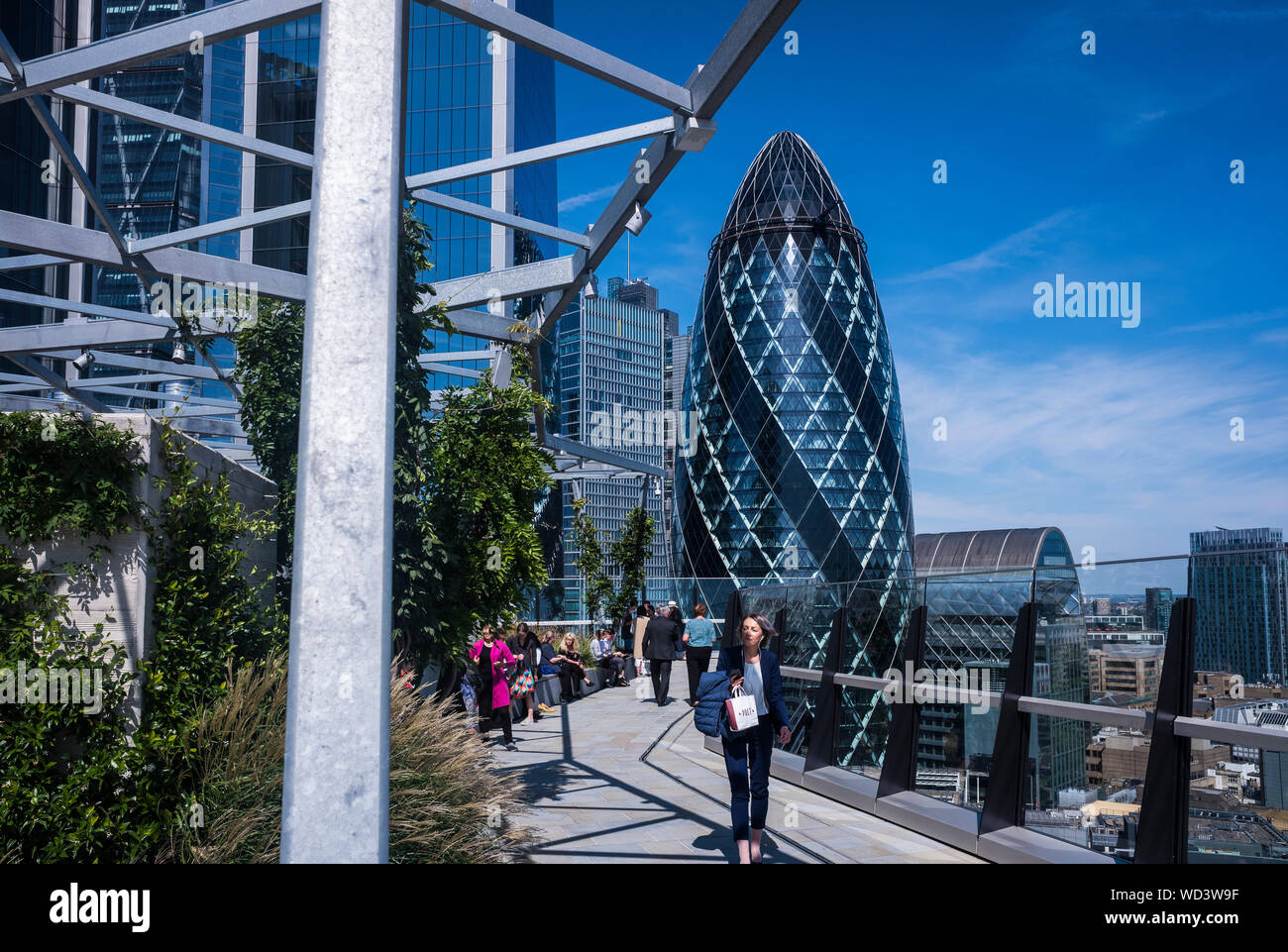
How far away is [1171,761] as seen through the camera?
17.2ft

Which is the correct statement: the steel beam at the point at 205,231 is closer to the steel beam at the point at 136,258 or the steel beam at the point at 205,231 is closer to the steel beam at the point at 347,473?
the steel beam at the point at 136,258

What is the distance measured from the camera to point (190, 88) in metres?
57.1

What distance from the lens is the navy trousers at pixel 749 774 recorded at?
6477mm

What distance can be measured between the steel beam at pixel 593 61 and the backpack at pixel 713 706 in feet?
14.7

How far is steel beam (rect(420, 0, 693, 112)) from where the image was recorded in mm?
6805

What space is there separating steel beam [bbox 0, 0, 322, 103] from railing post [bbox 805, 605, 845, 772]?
7729mm

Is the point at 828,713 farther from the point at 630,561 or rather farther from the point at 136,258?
the point at 630,561

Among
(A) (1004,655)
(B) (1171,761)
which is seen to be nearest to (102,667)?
(B) (1171,761)

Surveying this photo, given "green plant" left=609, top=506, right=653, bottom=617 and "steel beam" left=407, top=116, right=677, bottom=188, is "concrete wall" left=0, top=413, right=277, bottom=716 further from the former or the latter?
"green plant" left=609, top=506, right=653, bottom=617

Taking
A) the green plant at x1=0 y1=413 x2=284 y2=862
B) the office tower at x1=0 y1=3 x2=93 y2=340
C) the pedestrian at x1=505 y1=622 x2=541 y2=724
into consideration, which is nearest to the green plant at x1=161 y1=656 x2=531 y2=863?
the green plant at x1=0 y1=413 x2=284 y2=862

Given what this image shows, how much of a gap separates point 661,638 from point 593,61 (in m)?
11.4

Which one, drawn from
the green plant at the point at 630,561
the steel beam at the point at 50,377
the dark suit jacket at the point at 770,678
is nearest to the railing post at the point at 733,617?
the dark suit jacket at the point at 770,678

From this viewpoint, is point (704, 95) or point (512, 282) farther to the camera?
point (512, 282)
